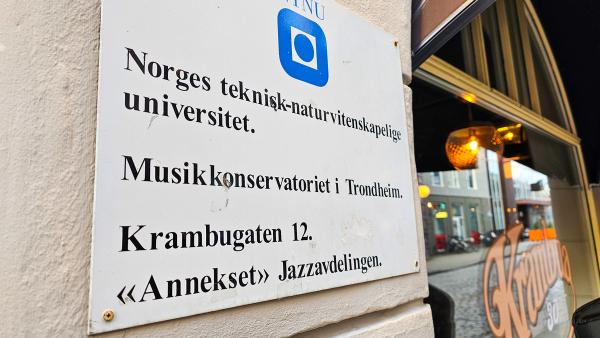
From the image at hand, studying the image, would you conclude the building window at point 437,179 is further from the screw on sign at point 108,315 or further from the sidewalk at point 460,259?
the screw on sign at point 108,315

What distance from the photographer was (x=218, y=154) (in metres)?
0.98

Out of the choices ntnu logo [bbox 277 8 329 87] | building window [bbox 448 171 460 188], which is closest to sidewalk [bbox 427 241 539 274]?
building window [bbox 448 171 460 188]

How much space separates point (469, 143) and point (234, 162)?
10.4ft

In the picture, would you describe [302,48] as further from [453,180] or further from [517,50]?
[517,50]

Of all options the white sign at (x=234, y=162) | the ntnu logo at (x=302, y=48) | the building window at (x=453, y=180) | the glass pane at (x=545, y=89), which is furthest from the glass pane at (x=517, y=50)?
the ntnu logo at (x=302, y=48)

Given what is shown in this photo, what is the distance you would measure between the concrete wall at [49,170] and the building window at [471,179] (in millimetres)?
3336

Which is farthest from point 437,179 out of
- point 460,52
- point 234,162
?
point 234,162

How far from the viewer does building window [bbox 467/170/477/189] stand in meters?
3.77

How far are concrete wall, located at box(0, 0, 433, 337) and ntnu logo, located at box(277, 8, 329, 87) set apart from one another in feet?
1.70

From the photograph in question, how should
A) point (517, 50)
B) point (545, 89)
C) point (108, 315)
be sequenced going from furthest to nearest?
point (545, 89) → point (517, 50) → point (108, 315)

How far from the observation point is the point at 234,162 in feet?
3.29

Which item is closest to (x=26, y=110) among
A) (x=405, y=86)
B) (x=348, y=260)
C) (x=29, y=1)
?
(x=29, y=1)

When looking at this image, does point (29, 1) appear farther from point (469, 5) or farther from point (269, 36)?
point (469, 5)

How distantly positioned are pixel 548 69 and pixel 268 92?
443cm
